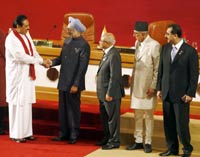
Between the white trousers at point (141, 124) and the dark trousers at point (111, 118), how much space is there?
21 centimetres

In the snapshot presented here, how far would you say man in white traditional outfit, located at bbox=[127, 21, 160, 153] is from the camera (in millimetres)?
6266

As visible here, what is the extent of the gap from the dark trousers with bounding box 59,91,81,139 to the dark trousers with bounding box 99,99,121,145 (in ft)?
1.17

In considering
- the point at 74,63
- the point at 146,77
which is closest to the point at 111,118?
the point at 146,77

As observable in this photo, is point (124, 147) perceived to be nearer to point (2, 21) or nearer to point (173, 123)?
point (173, 123)

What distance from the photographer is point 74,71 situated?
6.68m

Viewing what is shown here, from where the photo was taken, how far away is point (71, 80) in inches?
264

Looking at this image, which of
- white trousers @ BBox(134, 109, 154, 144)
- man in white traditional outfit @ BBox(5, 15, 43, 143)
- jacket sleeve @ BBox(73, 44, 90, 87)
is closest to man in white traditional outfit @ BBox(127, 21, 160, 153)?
white trousers @ BBox(134, 109, 154, 144)

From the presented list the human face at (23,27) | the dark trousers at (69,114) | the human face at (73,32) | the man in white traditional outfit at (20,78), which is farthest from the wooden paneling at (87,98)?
the human face at (23,27)

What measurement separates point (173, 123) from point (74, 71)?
1307mm

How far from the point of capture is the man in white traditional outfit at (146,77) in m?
6.27

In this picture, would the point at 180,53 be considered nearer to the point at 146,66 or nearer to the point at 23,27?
the point at 146,66

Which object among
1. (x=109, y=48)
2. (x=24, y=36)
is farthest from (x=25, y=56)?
(x=109, y=48)

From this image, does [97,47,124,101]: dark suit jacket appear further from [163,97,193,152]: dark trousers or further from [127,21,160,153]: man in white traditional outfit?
[163,97,193,152]: dark trousers

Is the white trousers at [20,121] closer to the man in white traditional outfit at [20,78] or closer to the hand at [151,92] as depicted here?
the man in white traditional outfit at [20,78]
